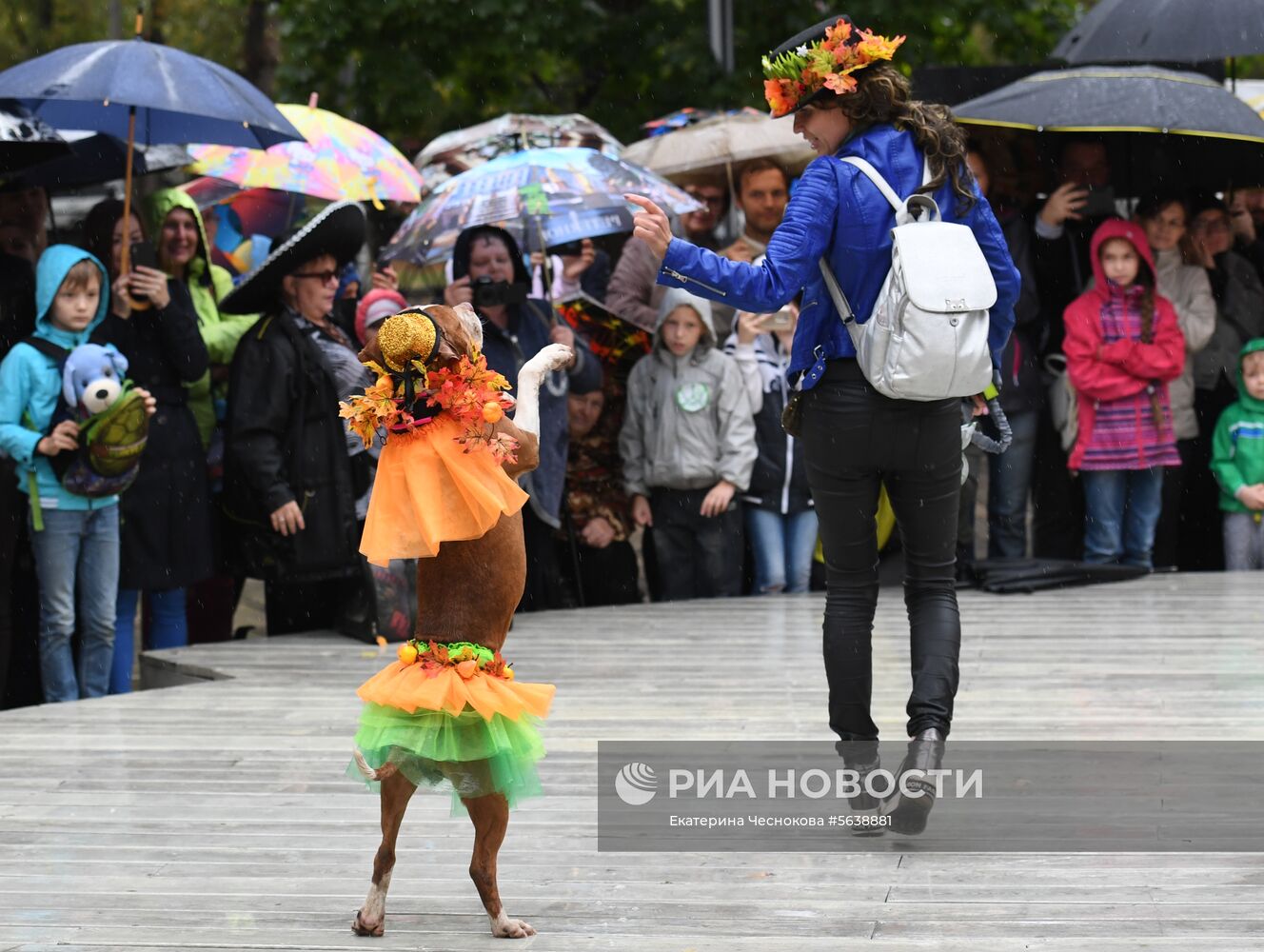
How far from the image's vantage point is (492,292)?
26.5 ft

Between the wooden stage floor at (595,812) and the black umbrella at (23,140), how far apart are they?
2.15 m

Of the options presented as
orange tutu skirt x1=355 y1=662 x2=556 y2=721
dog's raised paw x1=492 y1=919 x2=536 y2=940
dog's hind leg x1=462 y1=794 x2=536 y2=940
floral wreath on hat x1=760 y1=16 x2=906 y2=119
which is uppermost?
floral wreath on hat x1=760 y1=16 x2=906 y2=119

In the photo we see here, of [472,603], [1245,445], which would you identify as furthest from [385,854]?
[1245,445]

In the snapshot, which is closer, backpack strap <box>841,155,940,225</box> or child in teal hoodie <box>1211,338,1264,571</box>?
backpack strap <box>841,155,940,225</box>

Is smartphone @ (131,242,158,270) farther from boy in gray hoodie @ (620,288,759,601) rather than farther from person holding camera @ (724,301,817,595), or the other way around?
person holding camera @ (724,301,817,595)

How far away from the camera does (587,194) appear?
323 inches

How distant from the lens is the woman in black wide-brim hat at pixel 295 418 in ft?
25.2

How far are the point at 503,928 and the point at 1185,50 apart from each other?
6.22m

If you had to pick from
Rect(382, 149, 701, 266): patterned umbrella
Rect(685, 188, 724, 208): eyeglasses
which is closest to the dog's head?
Rect(382, 149, 701, 266): patterned umbrella

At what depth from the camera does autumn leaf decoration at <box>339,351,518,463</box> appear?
4102 millimetres

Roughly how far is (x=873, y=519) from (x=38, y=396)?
365cm

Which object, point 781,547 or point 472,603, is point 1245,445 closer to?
point 781,547

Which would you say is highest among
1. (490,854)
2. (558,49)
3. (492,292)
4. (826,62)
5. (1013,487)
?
(558,49)

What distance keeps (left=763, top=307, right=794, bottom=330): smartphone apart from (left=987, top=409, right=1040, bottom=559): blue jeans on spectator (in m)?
1.22
